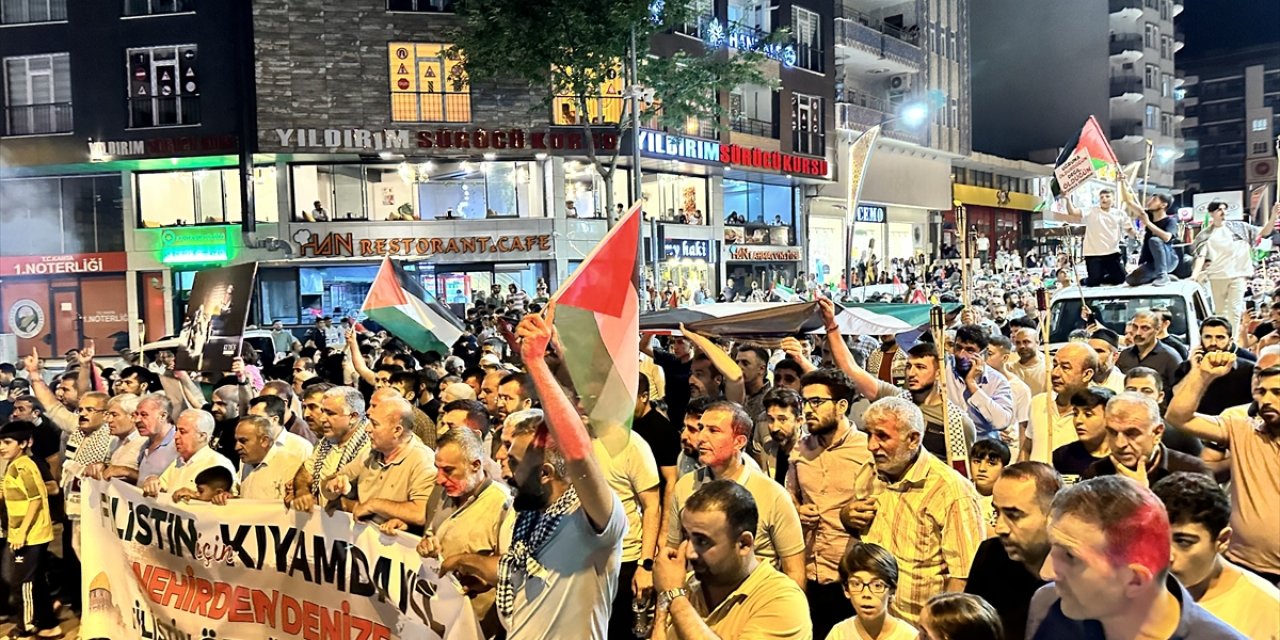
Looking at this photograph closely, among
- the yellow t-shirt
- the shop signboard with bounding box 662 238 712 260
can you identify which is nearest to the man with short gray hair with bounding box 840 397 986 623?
the yellow t-shirt

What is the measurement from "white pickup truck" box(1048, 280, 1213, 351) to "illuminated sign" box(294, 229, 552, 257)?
779 inches

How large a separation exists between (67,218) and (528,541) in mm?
31730

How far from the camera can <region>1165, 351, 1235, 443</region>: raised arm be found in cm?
502

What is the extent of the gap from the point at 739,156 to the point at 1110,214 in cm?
2178

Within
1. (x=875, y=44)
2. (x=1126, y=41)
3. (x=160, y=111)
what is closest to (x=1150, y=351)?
(x=160, y=111)

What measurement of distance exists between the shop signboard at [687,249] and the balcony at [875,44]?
12692mm

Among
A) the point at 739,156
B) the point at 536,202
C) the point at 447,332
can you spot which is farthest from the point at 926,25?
the point at 447,332

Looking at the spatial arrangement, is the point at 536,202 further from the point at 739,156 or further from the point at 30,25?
the point at 30,25

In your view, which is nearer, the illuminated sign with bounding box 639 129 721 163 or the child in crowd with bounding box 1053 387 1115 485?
the child in crowd with bounding box 1053 387 1115 485

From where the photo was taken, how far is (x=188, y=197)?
30.0m

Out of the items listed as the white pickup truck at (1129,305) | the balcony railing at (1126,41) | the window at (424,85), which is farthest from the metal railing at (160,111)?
the balcony railing at (1126,41)

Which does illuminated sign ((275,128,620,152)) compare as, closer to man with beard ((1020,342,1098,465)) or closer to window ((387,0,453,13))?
window ((387,0,453,13))

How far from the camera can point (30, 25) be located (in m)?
30.1

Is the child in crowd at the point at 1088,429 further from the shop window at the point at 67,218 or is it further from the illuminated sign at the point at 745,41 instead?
Result: the shop window at the point at 67,218
